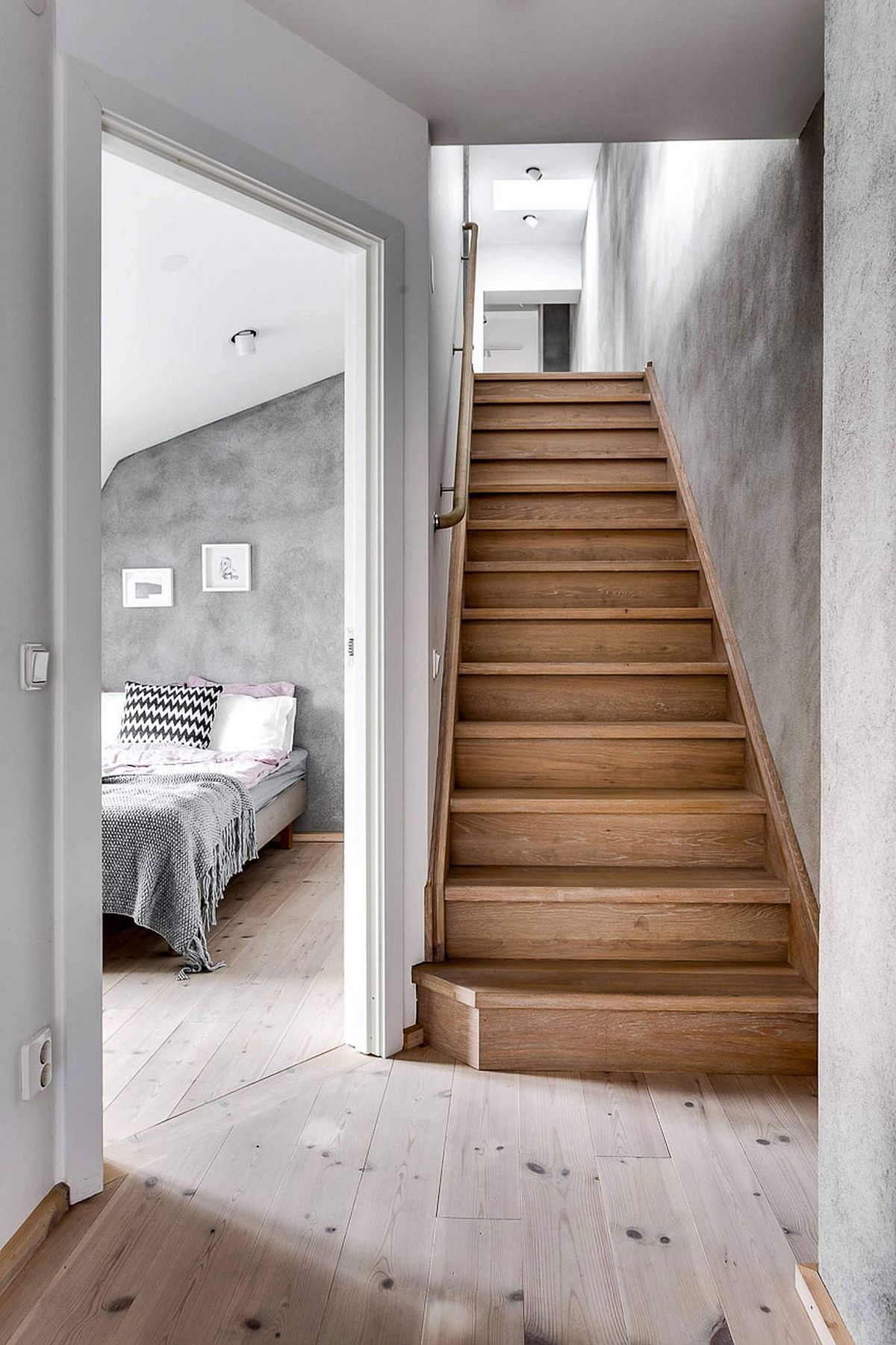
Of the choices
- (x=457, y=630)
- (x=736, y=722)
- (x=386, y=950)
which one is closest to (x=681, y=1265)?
(x=386, y=950)

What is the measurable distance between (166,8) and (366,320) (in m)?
0.74

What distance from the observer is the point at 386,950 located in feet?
7.75

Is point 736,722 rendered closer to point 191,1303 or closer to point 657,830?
point 657,830

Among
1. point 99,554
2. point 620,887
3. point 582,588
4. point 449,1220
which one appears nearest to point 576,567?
point 582,588

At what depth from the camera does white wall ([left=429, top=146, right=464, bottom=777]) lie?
2750mm

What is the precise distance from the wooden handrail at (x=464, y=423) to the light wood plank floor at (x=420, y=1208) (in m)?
1.43

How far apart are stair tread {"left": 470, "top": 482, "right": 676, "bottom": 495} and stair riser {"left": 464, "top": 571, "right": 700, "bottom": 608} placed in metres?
0.47

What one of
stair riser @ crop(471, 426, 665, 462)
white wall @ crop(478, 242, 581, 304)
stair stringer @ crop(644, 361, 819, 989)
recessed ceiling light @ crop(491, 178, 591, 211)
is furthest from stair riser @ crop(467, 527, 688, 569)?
white wall @ crop(478, 242, 581, 304)

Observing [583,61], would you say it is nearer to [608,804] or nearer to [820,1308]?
[608,804]

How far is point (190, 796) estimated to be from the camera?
3498 millimetres

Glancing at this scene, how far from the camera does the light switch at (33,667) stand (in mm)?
1606

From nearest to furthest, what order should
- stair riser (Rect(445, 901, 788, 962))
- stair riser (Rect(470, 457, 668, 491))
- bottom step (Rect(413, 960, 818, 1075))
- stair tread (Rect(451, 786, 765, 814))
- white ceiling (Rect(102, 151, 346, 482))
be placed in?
bottom step (Rect(413, 960, 818, 1075))
stair riser (Rect(445, 901, 788, 962))
stair tread (Rect(451, 786, 765, 814))
white ceiling (Rect(102, 151, 346, 482))
stair riser (Rect(470, 457, 668, 491))

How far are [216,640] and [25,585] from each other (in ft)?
12.9

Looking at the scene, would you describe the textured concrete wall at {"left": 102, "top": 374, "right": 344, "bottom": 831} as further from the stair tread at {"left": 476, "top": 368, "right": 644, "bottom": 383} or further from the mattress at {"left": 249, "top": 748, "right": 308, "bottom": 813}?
the stair tread at {"left": 476, "top": 368, "right": 644, "bottom": 383}
